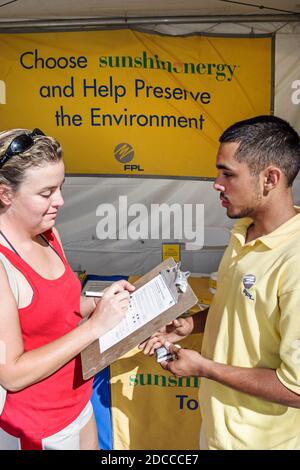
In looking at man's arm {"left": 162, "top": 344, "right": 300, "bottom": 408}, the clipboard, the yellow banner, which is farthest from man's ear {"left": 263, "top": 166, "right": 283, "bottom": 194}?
the yellow banner

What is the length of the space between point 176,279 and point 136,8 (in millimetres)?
1756

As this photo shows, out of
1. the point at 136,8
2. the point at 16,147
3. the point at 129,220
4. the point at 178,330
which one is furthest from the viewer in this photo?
the point at 129,220

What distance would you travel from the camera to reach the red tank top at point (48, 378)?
46.6 inches

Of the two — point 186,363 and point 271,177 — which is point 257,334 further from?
point 271,177

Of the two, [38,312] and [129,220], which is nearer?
[38,312]

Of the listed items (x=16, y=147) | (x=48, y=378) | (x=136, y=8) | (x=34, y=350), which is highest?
(x=136, y=8)

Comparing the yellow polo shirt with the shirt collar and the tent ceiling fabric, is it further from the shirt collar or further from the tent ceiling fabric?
the tent ceiling fabric

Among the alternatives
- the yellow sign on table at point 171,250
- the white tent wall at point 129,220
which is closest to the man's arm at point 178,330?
the yellow sign on table at point 171,250

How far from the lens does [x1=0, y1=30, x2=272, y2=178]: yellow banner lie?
254 centimetres

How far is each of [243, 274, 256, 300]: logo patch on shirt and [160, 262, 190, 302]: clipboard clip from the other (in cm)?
16

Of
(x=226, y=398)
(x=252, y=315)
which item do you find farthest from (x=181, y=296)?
(x=226, y=398)

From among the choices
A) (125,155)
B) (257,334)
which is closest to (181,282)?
(257,334)

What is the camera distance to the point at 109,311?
1.22 m
